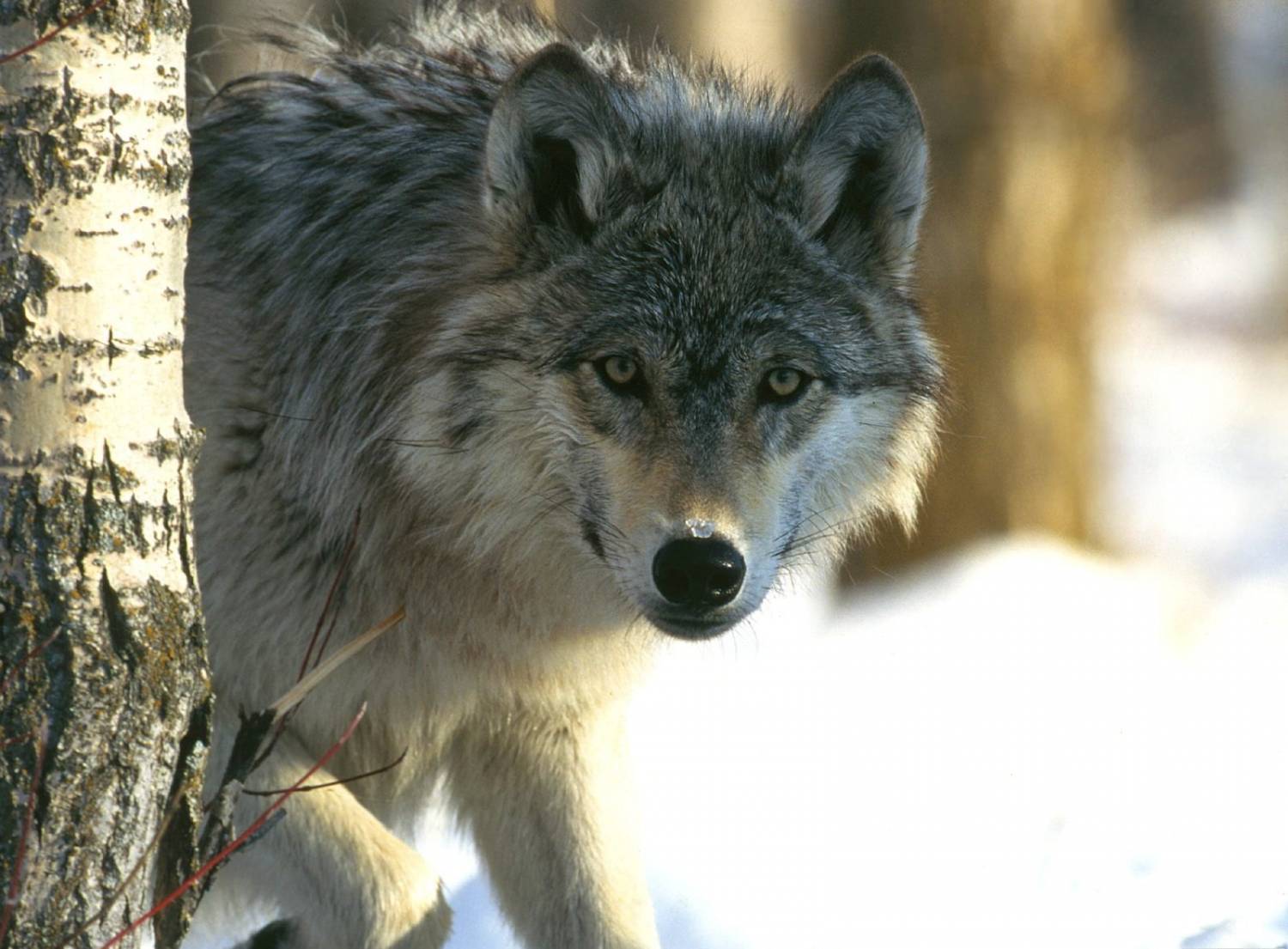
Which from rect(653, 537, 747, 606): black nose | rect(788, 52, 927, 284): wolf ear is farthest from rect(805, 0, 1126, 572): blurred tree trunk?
rect(653, 537, 747, 606): black nose

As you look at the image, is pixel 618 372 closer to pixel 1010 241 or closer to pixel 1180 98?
pixel 1010 241

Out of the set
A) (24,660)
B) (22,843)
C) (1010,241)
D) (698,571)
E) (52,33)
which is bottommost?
(22,843)

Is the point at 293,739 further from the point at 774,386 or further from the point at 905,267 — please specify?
the point at 905,267

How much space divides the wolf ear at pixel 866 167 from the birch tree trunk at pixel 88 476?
1643 mm

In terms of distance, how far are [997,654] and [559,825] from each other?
112 inches

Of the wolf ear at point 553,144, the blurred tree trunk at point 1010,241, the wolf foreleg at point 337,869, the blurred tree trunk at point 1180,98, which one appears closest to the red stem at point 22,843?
the wolf foreleg at point 337,869

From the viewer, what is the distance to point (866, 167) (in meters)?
3.70

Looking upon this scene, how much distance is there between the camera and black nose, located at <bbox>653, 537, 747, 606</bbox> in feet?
A: 9.98

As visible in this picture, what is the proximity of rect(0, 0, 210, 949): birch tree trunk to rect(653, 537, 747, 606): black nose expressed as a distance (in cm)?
101

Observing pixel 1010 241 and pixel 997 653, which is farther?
pixel 1010 241

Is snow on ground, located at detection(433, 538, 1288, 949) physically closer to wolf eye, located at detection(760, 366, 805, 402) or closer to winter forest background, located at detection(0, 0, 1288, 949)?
winter forest background, located at detection(0, 0, 1288, 949)

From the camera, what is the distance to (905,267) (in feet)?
12.5

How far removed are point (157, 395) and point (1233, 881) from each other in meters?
3.55

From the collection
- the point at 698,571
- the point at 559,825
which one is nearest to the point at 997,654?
the point at 559,825
